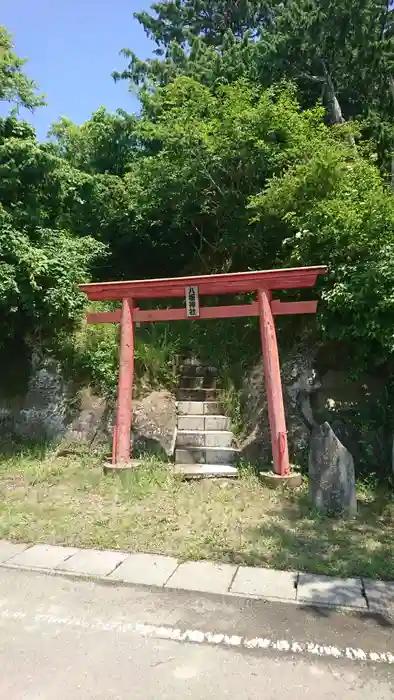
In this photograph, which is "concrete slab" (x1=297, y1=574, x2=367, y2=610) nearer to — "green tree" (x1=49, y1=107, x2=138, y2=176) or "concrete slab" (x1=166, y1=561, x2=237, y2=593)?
"concrete slab" (x1=166, y1=561, x2=237, y2=593)

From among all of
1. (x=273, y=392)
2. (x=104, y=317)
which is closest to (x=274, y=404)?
(x=273, y=392)

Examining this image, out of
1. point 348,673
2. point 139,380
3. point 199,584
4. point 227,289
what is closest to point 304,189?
point 227,289

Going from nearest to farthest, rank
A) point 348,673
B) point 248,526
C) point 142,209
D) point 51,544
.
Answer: point 348,673, point 51,544, point 248,526, point 142,209

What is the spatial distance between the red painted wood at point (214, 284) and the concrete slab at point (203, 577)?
433 cm

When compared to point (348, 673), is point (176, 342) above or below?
above

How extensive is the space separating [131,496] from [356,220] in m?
5.20

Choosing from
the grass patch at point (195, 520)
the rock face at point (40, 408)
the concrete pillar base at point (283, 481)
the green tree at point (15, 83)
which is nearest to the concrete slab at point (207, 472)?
the grass patch at point (195, 520)

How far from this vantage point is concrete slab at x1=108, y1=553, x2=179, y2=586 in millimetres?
4305

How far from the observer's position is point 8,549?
503cm

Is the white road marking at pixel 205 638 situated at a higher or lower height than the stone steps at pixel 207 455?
lower

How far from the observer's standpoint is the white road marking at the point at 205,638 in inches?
126

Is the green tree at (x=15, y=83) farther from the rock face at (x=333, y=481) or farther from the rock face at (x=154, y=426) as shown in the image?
the rock face at (x=333, y=481)

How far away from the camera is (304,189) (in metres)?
8.97

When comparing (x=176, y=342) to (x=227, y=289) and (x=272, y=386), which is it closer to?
(x=227, y=289)
